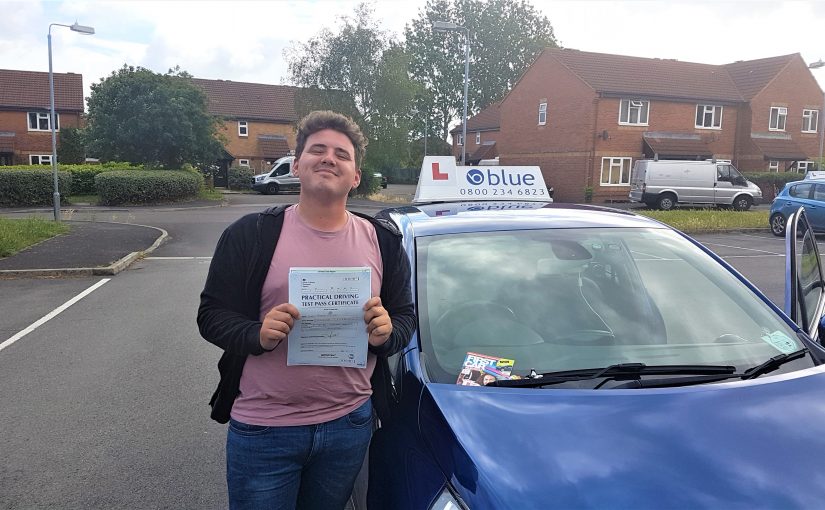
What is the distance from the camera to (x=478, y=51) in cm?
Result: 6419

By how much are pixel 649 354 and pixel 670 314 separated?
0.51 metres

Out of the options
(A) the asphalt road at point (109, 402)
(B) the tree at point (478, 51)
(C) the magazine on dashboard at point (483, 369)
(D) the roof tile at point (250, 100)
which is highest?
(B) the tree at point (478, 51)

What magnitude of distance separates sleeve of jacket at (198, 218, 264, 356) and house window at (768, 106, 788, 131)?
42645 millimetres

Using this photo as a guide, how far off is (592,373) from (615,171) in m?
34.5

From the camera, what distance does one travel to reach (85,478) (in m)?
3.48

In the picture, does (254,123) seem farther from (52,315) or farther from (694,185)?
(52,315)

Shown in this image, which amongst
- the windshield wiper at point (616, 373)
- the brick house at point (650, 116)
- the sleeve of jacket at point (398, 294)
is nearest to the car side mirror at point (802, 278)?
the windshield wiper at point (616, 373)

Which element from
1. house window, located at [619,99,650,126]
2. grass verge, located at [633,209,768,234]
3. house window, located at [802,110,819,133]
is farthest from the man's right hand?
house window, located at [802,110,819,133]

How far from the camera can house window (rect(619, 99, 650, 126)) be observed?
114 ft

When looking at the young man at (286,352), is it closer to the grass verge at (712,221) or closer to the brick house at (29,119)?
the grass verge at (712,221)

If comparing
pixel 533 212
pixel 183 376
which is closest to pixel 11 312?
pixel 183 376

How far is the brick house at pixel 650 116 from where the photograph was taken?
3444 cm

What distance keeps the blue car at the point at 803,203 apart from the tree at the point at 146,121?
25.4 m

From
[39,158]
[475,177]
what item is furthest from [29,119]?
[475,177]
